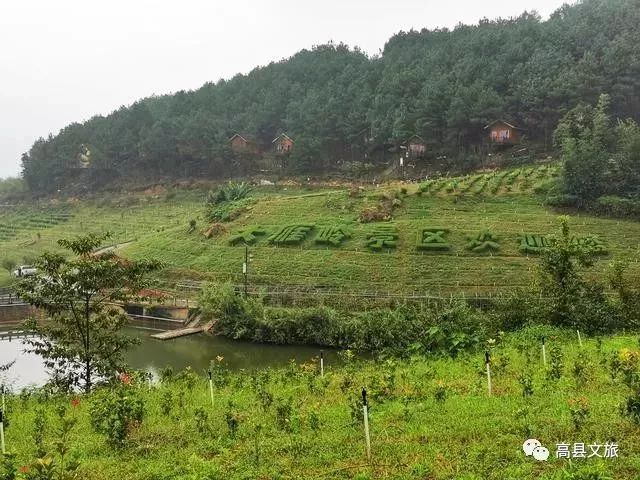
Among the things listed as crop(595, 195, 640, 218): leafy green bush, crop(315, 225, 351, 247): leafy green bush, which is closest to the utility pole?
crop(315, 225, 351, 247): leafy green bush

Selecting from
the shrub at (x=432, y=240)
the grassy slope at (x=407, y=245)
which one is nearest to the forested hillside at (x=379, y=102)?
the grassy slope at (x=407, y=245)

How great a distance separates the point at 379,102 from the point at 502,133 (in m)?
17.6

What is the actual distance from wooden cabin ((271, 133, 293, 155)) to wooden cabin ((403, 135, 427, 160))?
20497 mm

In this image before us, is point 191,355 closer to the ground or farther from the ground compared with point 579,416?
closer to the ground

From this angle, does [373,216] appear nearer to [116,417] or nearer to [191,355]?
[191,355]

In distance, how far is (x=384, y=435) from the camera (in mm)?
9227

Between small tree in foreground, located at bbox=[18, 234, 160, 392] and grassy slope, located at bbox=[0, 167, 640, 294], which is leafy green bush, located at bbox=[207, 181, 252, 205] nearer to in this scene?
grassy slope, located at bbox=[0, 167, 640, 294]

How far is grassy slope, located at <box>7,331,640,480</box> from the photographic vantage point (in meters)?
7.78

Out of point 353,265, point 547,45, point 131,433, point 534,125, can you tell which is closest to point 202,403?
point 131,433

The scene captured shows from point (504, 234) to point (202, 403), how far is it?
2933cm

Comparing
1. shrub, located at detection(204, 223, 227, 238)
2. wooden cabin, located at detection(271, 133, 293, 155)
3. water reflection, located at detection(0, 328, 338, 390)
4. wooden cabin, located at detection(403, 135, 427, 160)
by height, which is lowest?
water reflection, located at detection(0, 328, 338, 390)

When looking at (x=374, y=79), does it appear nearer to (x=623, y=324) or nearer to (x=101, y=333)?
(x=623, y=324)

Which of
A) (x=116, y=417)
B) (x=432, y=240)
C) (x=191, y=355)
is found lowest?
(x=191, y=355)

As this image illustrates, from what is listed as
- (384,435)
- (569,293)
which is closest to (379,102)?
(569,293)
